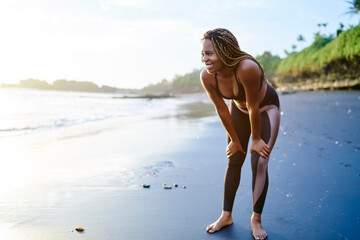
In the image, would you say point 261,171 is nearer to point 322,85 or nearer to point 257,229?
point 257,229

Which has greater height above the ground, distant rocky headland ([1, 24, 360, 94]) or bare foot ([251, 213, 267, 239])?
distant rocky headland ([1, 24, 360, 94])

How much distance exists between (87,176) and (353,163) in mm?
3746

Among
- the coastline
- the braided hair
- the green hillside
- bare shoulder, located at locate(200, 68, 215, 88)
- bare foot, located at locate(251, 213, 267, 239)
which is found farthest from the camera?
the green hillside

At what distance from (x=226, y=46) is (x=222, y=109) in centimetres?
55

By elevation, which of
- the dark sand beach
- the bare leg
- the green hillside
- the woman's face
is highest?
the green hillside

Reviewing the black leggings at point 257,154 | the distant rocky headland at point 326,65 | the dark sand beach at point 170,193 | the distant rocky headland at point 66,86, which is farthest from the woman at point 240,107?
the distant rocky headland at point 66,86

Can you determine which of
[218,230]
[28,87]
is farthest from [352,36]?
[28,87]

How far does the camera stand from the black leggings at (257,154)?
7.79 ft

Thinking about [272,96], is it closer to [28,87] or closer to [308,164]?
[308,164]

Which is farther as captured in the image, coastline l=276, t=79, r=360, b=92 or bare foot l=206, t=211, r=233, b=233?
coastline l=276, t=79, r=360, b=92

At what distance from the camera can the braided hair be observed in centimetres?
212

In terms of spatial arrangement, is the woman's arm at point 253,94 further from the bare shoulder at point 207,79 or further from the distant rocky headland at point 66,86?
the distant rocky headland at point 66,86

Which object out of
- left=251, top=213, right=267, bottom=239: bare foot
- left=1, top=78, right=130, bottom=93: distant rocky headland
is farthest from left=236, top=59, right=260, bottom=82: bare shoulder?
left=1, top=78, right=130, bottom=93: distant rocky headland

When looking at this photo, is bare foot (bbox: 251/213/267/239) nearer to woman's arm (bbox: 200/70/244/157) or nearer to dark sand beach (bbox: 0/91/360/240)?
dark sand beach (bbox: 0/91/360/240)
